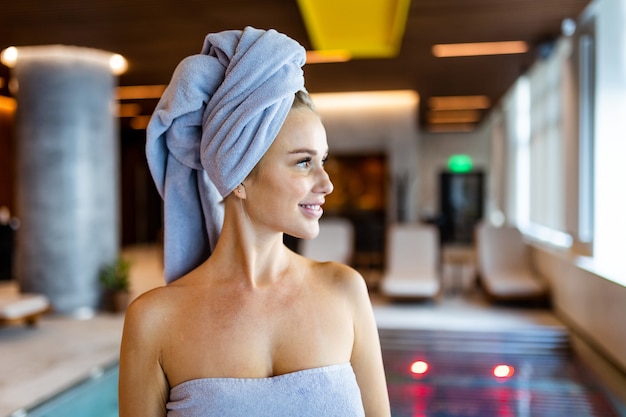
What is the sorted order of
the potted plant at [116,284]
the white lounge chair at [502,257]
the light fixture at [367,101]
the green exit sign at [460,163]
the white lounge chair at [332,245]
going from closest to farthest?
the potted plant at [116,284] → the white lounge chair at [502,257] → the white lounge chair at [332,245] → the light fixture at [367,101] → the green exit sign at [460,163]

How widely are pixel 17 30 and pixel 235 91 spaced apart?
7.13 m

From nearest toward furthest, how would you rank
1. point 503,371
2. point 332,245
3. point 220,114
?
point 220,114 < point 503,371 < point 332,245

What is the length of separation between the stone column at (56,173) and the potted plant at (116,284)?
0.20 meters

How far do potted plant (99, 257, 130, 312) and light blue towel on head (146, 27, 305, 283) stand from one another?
24.1ft

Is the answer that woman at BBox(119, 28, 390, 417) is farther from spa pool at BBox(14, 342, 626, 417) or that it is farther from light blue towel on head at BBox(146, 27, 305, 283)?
spa pool at BBox(14, 342, 626, 417)

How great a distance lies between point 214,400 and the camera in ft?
3.38

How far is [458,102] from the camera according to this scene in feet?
46.2

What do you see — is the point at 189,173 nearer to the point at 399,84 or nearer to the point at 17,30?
the point at 17,30

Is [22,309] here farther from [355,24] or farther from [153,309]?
[153,309]

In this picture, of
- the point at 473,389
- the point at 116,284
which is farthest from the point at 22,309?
the point at 473,389

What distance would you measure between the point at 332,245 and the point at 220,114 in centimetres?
901

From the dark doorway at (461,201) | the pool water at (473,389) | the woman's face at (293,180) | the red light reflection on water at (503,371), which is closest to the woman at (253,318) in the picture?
the woman's face at (293,180)

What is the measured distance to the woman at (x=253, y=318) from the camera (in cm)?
104

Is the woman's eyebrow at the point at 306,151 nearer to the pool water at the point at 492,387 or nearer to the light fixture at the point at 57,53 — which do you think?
the pool water at the point at 492,387
